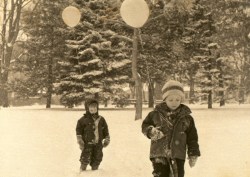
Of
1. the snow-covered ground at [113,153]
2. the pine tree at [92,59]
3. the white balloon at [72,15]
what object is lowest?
the snow-covered ground at [113,153]

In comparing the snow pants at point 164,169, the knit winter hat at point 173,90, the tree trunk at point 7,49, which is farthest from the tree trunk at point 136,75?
the tree trunk at point 7,49

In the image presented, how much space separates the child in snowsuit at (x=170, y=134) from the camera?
5.02 metres

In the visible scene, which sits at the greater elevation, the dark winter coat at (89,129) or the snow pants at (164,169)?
the dark winter coat at (89,129)

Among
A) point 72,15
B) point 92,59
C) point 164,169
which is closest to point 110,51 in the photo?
point 92,59

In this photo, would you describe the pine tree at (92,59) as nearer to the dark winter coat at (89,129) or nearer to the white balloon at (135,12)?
the white balloon at (135,12)

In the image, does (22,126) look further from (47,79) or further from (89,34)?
(47,79)

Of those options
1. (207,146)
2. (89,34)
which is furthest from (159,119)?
(89,34)

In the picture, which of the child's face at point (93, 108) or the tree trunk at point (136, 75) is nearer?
the child's face at point (93, 108)

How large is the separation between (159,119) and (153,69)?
25563mm

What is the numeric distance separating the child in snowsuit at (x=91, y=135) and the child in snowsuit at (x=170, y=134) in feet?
7.55

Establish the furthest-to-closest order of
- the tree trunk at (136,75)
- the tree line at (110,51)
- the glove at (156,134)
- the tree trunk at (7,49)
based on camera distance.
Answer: the tree trunk at (7,49)
the tree line at (110,51)
the tree trunk at (136,75)
the glove at (156,134)

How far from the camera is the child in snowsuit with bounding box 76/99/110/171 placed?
729 cm

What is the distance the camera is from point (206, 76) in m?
31.2

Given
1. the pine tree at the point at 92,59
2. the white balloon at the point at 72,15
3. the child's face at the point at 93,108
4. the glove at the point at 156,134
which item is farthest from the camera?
the pine tree at the point at 92,59
